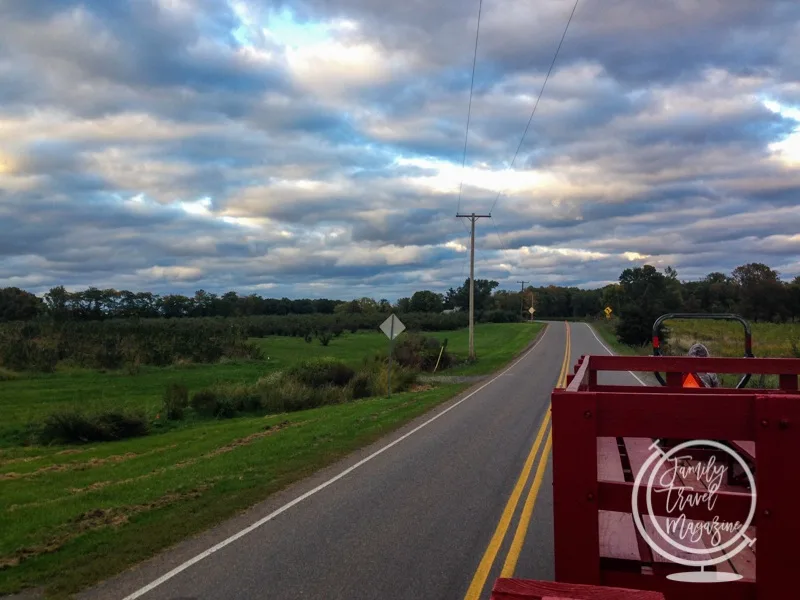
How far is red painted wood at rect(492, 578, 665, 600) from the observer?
2646 mm

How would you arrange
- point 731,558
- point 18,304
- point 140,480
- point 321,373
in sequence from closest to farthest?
point 731,558 → point 140,480 → point 321,373 → point 18,304

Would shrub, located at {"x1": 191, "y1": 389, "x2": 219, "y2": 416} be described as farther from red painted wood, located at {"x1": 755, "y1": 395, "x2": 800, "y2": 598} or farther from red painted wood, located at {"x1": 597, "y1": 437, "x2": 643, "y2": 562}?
red painted wood, located at {"x1": 755, "y1": 395, "x2": 800, "y2": 598}

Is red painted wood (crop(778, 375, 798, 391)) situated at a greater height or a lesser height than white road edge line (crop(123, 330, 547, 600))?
greater

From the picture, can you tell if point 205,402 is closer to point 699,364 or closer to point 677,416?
point 699,364

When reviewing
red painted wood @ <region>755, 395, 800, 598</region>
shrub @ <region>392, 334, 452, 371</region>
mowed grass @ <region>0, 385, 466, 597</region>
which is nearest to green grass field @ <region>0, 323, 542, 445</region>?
shrub @ <region>392, 334, 452, 371</region>

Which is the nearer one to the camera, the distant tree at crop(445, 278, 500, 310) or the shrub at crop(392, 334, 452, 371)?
the shrub at crop(392, 334, 452, 371)

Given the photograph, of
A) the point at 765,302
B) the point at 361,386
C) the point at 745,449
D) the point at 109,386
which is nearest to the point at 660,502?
the point at 745,449

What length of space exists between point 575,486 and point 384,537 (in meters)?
4.56

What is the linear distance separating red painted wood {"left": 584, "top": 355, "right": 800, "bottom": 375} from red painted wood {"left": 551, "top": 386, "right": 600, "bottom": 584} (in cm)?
280

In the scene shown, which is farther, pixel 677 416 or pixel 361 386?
pixel 361 386

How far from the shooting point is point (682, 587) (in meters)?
3.33

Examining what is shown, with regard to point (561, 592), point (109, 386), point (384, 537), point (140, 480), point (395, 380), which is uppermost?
point (561, 592)

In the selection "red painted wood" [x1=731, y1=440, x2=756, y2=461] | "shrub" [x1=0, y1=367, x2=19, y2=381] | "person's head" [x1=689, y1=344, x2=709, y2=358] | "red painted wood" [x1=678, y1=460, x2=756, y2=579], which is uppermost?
"person's head" [x1=689, y1=344, x2=709, y2=358]

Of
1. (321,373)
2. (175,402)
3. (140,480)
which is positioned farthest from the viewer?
(321,373)
